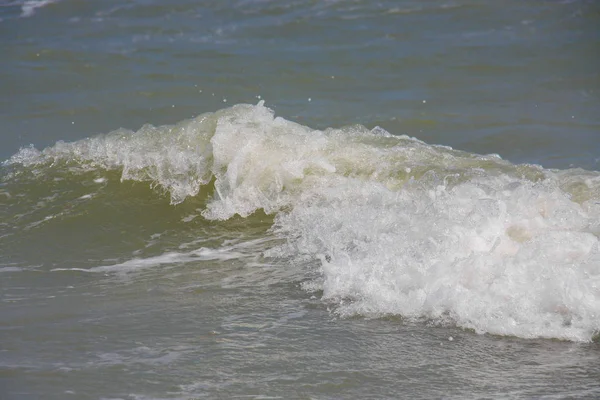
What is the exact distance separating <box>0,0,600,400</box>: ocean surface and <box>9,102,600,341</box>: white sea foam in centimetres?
1

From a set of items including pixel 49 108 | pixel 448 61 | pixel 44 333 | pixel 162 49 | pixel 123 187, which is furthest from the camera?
pixel 162 49

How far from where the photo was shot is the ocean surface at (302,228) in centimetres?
371

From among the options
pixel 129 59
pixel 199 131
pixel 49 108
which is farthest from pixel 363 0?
pixel 199 131

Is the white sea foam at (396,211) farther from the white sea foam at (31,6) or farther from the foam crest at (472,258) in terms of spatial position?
the white sea foam at (31,6)

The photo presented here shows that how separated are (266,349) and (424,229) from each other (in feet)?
4.25

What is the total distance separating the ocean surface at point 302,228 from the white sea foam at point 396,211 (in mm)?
13

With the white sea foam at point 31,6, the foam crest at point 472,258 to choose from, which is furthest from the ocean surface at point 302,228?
the white sea foam at point 31,6

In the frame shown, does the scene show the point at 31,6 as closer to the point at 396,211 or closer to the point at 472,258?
the point at 396,211

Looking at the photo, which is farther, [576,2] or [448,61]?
[576,2]

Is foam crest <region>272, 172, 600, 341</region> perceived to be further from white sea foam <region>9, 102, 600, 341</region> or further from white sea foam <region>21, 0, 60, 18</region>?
white sea foam <region>21, 0, 60, 18</region>

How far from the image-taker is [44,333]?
4070 mm

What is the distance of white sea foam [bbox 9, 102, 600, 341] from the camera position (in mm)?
4156

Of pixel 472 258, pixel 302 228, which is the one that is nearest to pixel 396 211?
pixel 302 228

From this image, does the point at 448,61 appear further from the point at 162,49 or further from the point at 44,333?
the point at 44,333
